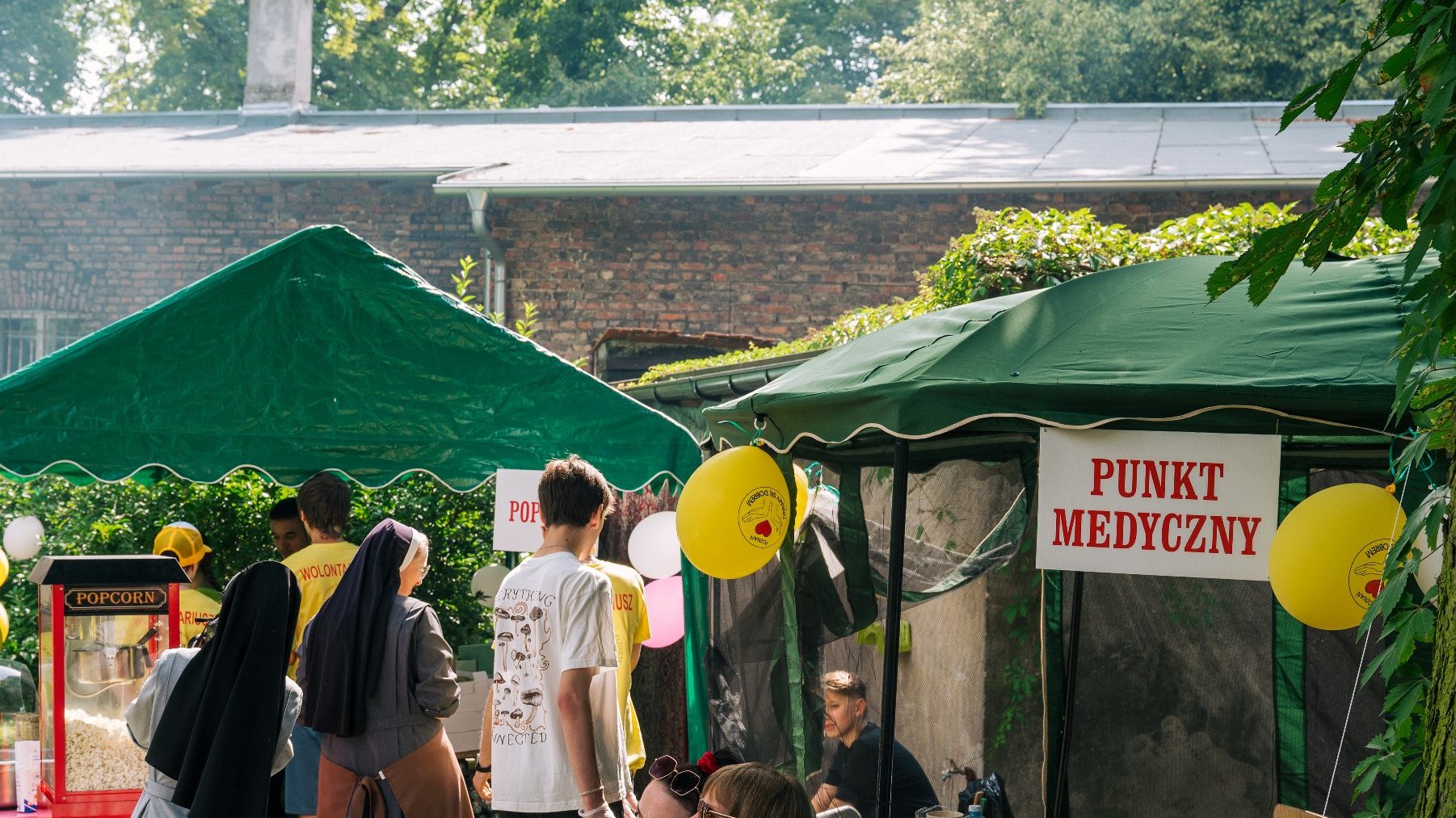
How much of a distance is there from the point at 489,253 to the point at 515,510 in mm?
6982

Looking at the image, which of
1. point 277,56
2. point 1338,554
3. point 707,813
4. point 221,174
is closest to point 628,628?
point 707,813

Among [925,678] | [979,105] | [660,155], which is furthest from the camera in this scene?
[979,105]

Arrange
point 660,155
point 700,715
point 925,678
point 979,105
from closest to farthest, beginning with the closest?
point 925,678 → point 700,715 → point 660,155 → point 979,105

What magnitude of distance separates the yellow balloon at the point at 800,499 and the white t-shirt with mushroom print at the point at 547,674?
89cm

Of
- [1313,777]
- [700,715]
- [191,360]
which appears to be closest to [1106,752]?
[1313,777]

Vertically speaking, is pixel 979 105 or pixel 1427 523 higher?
pixel 979 105

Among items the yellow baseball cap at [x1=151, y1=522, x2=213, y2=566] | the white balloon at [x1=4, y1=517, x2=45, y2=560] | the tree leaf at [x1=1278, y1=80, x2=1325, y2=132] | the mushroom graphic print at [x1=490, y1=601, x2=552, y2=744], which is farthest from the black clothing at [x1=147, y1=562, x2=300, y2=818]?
the white balloon at [x1=4, y1=517, x2=45, y2=560]

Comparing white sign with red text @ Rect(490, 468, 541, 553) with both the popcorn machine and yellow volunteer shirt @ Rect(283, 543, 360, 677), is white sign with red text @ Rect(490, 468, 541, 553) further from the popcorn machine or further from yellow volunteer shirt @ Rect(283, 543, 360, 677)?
the popcorn machine

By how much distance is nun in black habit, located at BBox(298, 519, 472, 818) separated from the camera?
434 centimetres

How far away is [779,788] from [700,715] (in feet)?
8.28

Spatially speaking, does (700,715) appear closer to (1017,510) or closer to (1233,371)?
(1017,510)

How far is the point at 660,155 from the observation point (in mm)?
13445

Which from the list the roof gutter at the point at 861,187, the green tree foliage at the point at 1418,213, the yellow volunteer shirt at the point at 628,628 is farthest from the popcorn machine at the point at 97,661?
the roof gutter at the point at 861,187

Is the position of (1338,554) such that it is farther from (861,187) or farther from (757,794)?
(861,187)
